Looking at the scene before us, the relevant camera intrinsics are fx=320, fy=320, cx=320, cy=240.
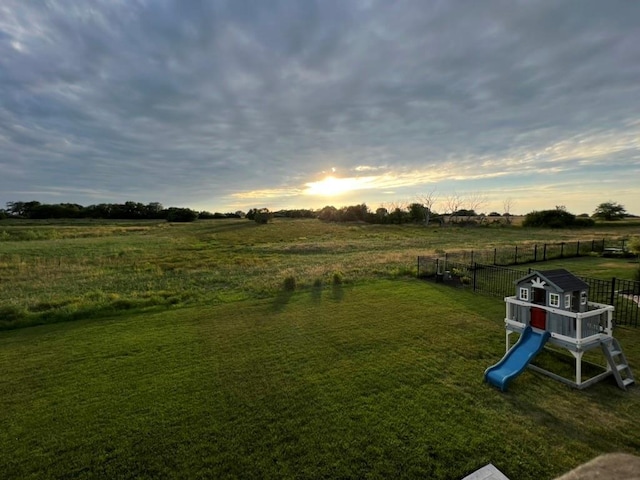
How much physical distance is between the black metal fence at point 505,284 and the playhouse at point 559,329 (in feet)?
9.69

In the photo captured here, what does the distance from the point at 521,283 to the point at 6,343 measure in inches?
467

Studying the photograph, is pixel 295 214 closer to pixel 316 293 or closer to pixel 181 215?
pixel 181 215

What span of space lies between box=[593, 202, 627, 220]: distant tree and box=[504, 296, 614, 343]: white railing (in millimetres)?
78958

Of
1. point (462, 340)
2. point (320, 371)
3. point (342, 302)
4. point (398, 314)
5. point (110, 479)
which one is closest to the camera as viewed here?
point (110, 479)

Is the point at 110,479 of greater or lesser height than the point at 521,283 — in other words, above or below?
below

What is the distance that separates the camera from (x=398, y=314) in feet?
30.5

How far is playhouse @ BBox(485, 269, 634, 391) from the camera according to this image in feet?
17.6

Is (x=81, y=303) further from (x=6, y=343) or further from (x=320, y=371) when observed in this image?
(x=320, y=371)

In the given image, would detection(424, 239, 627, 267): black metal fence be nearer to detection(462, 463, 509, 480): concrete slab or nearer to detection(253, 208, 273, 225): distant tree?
detection(462, 463, 509, 480): concrete slab

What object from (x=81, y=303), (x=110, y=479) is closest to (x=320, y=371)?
(x=110, y=479)

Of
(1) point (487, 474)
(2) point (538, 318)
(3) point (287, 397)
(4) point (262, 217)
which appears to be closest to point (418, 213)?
(4) point (262, 217)

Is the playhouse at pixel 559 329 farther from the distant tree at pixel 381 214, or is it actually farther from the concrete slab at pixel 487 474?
the distant tree at pixel 381 214

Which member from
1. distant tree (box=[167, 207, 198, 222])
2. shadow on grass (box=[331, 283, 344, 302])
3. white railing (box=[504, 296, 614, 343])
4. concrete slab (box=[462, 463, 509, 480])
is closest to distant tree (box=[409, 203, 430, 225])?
distant tree (box=[167, 207, 198, 222])

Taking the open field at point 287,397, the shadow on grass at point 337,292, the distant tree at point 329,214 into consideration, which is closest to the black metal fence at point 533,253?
the shadow on grass at point 337,292
